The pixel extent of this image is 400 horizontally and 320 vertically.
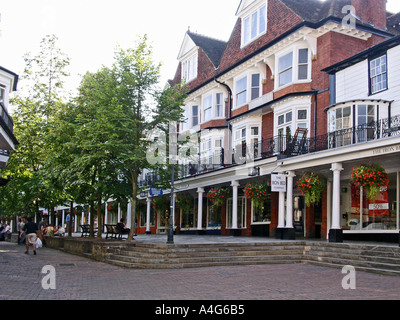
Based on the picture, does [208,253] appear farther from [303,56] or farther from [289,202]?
[303,56]

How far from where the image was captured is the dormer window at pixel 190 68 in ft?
106

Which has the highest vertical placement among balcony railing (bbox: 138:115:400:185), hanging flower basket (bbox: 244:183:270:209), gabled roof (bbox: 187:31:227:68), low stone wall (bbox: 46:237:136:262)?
gabled roof (bbox: 187:31:227:68)

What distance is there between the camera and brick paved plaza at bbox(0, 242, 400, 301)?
925 centimetres

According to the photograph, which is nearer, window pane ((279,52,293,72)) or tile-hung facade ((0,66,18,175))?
window pane ((279,52,293,72))

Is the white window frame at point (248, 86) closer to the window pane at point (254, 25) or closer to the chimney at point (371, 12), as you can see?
the window pane at point (254, 25)

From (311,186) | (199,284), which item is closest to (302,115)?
(311,186)

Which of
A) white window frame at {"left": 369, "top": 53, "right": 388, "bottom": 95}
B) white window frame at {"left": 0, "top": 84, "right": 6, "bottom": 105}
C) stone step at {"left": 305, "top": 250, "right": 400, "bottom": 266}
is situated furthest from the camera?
white window frame at {"left": 0, "top": 84, "right": 6, "bottom": 105}

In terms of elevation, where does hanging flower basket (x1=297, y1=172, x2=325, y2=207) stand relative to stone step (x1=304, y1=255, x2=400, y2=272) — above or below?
above

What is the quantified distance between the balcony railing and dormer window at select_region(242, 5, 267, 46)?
6192mm

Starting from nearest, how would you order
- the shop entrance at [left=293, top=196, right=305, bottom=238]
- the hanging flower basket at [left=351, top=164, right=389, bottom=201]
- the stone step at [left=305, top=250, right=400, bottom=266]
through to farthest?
the stone step at [left=305, top=250, right=400, bottom=266]
the hanging flower basket at [left=351, top=164, right=389, bottom=201]
the shop entrance at [left=293, top=196, right=305, bottom=238]

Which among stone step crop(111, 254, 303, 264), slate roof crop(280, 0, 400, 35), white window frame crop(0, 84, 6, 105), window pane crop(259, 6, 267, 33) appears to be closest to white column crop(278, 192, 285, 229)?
stone step crop(111, 254, 303, 264)

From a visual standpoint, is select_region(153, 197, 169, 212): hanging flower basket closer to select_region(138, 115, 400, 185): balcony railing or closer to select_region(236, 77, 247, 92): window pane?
select_region(138, 115, 400, 185): balcony railing
